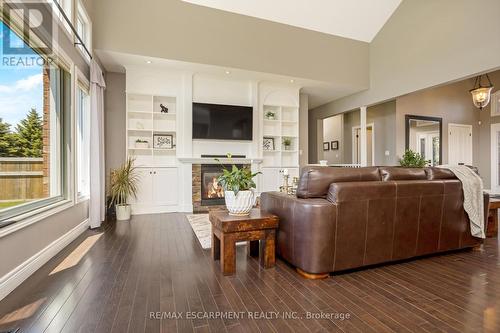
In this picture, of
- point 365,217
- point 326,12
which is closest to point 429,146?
point 326,12

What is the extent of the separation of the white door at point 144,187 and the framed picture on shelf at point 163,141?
598 millimetres

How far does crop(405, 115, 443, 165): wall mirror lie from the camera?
7.02m

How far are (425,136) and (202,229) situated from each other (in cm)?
689

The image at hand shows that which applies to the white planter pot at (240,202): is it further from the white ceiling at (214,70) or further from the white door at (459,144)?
the white door at (459,144)

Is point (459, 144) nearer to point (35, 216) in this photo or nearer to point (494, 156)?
point (494, 156)

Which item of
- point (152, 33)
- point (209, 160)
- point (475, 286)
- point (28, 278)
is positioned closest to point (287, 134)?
point (209, 160)

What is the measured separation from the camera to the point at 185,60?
4.97 metres

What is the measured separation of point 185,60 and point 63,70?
2.16m

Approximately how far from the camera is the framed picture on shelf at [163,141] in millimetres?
5582

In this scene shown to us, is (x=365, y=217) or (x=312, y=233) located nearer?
(x=312, y=233)

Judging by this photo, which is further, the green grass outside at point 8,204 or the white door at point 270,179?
the white door at point 270,179

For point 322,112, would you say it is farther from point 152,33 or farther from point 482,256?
point 482,256

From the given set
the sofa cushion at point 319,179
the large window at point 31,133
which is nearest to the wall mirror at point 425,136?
the sofa cushion at point 319,179

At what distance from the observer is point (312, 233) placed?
2.16 metres
